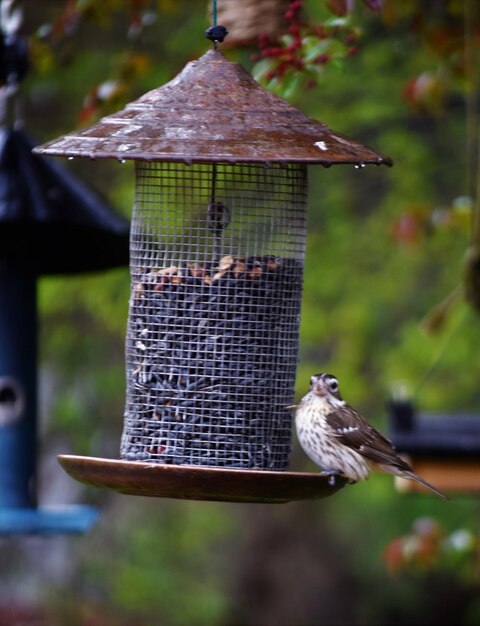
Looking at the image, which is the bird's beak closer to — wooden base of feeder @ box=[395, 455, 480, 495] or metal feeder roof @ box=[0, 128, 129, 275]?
wooden base of feeder @ box=[395, 455, 480, 495]

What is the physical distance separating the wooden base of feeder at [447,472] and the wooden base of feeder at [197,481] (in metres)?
2.60

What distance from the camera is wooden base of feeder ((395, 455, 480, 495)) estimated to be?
25.6 feet

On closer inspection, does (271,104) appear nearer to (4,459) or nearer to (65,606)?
(4,459)

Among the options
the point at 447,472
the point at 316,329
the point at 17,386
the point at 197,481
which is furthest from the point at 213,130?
the point at 316,329

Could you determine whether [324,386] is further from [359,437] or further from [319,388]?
[359,437]

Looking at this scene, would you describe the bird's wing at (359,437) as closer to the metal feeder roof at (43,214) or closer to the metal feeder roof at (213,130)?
the metal feeder roof at (213,130)

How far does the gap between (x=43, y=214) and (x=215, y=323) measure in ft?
7.30

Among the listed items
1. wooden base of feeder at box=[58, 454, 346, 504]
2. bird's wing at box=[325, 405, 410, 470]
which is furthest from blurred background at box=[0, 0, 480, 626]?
wooden base of feeder at box=[58, 454, 346, 504]

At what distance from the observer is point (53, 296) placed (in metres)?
13.7

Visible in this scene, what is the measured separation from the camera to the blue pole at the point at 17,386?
328 inches

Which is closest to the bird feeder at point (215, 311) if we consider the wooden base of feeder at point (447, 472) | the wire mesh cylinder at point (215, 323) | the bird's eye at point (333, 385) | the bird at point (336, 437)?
the wire mesh cylinder at point (215, 323)

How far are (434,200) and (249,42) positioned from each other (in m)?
6.82

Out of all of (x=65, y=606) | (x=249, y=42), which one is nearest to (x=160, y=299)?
(x=249, y=42)

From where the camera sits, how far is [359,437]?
643 cm
